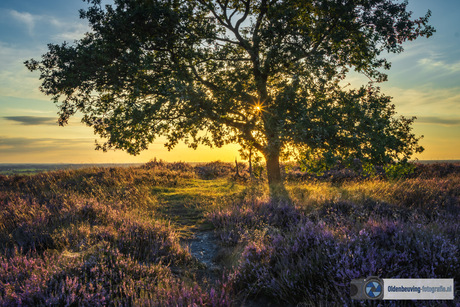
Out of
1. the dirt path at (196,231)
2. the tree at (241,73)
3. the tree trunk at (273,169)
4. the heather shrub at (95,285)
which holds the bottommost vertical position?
the dirt path at (196,231)

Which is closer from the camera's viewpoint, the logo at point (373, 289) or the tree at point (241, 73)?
the logo at point (373, 289)

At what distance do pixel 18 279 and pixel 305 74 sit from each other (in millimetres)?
12268

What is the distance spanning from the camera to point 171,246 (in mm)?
5527

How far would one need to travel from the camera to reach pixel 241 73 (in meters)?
14.0

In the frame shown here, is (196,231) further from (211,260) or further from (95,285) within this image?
(95,285)

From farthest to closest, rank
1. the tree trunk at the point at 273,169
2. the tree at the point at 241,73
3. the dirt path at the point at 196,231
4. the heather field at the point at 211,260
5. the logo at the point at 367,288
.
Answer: the tree trunk at the point at 273,169 < the tree at the point at 241,73 < the dirt path at the point at 196,231 < the heather field at the point at 211,260 < the logo at the point at 367,288

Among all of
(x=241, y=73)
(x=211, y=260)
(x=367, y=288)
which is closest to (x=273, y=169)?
(x=241, y=73)

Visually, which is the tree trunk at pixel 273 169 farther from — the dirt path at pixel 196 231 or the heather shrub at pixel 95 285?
the heather shrub at pixel 95 285

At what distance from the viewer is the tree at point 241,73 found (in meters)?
12.1

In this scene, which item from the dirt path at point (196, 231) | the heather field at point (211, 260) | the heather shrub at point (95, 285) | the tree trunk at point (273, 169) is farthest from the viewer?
the tree trunk at point (273, 169)

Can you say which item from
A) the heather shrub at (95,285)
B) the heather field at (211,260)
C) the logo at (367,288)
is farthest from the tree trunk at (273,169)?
the logo at (367,288)

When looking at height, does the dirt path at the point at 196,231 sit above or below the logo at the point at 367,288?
below

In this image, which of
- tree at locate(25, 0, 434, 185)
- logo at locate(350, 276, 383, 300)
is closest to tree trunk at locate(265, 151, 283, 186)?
tree at locate(25, 0, 434, 185)

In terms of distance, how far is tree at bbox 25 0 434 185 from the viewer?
39.7ft
